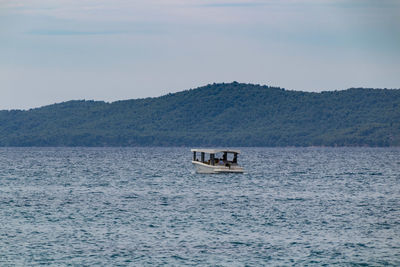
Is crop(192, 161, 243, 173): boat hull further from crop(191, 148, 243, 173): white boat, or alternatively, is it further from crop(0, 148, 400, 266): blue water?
crop(0, 148, 400, 266): blue water

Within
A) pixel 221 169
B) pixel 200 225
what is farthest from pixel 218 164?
pixel 200 225

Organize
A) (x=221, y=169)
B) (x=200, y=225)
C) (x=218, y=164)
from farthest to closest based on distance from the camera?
(x=218, y=164) → (x=221, y=169) → (x=200, y=225)

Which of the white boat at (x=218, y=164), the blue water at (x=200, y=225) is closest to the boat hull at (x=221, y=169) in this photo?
the white boat at (x=218, y=164)

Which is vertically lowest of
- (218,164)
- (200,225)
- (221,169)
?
(200,225)

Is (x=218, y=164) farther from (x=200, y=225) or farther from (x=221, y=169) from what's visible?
(x=200, y=225)

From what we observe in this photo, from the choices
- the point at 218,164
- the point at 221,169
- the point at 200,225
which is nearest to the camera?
the point at 200,225

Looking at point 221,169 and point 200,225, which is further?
point 221,169

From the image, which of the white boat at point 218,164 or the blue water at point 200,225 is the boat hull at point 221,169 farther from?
the blue water at point 200,225

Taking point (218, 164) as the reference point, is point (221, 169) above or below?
below

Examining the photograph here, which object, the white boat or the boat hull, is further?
the boat hull

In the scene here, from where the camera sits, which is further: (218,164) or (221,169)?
(218,164)

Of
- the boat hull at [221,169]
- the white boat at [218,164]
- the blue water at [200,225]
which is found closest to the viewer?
the blue water at [200,225]

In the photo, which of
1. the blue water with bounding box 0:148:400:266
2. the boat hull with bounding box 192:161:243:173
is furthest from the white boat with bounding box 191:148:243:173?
the blue water with bounding box 0:148:400:266

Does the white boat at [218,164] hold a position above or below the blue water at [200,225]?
above
